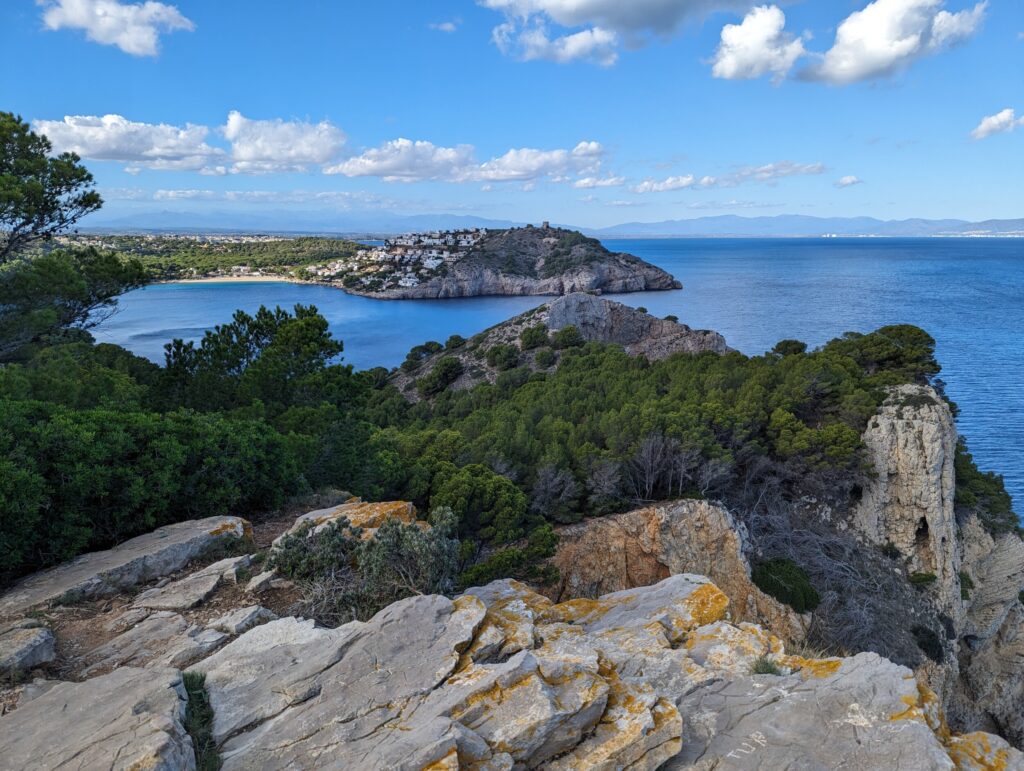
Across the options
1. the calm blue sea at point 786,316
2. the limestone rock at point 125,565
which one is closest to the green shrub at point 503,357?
the calm blue sea at point 786,316

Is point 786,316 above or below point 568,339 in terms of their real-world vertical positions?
below

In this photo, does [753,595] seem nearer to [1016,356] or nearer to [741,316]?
[1016,356]

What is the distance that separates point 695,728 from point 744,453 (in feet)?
46.7

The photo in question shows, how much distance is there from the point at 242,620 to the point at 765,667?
16.2 ft

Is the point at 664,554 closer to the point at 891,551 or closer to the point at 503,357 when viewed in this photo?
the point at 891,551

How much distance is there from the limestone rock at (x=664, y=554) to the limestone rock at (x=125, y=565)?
24.4 feet

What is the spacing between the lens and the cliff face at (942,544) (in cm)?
1700

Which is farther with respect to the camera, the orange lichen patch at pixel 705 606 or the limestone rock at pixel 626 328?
the limestone rock at pixel 626 328

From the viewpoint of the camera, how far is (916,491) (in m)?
17.8

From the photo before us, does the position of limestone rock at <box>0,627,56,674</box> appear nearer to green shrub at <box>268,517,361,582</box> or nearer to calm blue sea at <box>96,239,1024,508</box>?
green shrub at <box>268,517,361,582</box>

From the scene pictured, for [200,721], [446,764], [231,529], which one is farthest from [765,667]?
[231,529]

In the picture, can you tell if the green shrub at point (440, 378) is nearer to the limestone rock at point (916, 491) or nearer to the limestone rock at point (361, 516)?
the limestone rock at point (916, 491)

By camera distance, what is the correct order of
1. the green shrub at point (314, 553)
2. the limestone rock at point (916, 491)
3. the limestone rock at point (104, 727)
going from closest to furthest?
the limestone rock at point (104, 727)
the green shrub at point (314, 553)
the limestone rock at point (916, 491)

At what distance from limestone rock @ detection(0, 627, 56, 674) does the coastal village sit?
90172 millimetres
